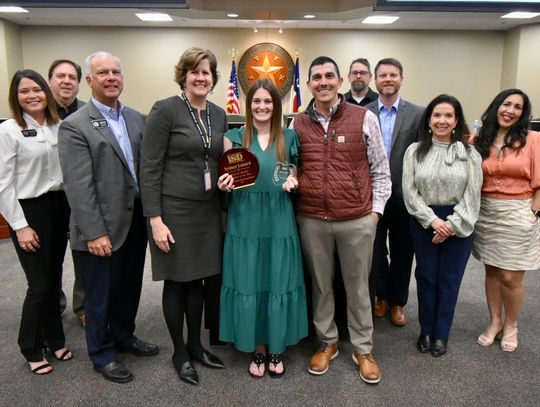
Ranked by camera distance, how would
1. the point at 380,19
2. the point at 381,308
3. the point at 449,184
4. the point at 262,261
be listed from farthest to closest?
the point at 380,19
the point at 381,308
the point at 449,184
the point at 262,261

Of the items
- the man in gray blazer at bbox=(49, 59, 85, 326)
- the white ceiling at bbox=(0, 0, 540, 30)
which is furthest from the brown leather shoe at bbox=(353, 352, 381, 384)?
the white ceiling at bbox=(0, 0, 540, 30)

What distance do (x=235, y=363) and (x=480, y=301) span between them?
2.00 meters

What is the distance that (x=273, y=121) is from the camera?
2.11 m

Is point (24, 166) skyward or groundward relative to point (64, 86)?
groundward

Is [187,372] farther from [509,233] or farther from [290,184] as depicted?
[509,233]

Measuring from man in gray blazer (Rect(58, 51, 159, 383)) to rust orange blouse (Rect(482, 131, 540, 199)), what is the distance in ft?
6.22

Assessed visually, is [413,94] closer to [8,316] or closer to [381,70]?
[381,70]

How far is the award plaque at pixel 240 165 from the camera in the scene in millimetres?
1957

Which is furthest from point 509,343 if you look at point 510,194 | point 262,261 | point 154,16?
point 154,16

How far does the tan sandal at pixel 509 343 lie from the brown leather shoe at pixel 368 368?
0.84 meters

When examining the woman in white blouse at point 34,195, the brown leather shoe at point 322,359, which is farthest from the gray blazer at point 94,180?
the brown leather shoe at point 322,359

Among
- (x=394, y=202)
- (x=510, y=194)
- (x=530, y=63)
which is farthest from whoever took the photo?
(x=530, y=63)

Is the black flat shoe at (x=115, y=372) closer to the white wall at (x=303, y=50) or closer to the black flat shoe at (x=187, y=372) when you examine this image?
the black flat shoe at (x=187, y=372)

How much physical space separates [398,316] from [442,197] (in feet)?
3.20
